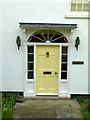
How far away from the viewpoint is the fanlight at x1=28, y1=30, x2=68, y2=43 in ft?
23.4

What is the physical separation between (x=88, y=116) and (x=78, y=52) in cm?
283

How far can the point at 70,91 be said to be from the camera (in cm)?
726

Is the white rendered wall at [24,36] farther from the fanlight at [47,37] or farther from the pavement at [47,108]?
the pavement at [47,108]

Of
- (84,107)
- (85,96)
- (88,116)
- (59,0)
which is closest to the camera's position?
(88,116)

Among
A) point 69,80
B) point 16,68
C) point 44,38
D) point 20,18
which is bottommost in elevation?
point 69,80

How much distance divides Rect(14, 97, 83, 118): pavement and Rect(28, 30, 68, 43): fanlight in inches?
106

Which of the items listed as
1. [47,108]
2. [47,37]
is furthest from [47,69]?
[47,108]

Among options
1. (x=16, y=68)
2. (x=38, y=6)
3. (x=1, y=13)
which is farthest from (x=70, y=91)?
(x=1, y=13)

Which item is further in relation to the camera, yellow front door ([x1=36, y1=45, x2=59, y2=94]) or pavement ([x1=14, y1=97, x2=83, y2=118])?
yellow front door ([x1=36, y1=45, x2=59, y2=94])

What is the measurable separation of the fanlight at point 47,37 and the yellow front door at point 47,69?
1.03ft

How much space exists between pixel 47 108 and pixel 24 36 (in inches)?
129

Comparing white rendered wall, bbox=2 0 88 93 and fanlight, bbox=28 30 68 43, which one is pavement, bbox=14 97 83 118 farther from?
fanlight, bbox=28 30 68 43

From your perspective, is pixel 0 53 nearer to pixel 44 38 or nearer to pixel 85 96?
pixel 44 38

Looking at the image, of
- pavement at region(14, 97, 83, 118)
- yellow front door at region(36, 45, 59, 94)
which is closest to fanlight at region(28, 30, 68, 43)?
yellow front door at region(36, 45, 59, 94)
